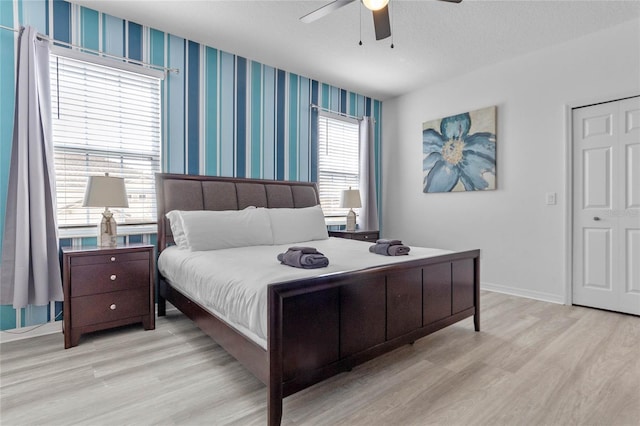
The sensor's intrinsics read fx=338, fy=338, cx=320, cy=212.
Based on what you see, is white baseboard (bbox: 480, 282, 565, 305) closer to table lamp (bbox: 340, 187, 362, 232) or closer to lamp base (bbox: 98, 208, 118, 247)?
table lamp (bbox: 340, 187, 362, 232)

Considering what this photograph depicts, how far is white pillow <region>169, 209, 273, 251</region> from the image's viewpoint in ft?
9.33

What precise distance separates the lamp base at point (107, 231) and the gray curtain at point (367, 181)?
10.6 ft

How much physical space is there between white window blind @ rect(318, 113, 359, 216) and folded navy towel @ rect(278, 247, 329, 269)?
263 cm

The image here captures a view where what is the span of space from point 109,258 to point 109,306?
38cm

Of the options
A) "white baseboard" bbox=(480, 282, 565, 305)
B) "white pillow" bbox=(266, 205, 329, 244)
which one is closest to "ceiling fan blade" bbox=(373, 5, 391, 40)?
"white pillow" bbox=(266, 205, 329, 244)

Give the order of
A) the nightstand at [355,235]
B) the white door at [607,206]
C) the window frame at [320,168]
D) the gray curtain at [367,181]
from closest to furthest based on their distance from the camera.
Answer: the white door at [607,206] → the nightstand at [355,235] → the window frame at [320,168] → the gray curtain at [367,181]

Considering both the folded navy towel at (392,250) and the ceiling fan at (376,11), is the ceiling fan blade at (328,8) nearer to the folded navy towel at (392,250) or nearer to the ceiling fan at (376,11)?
the ceiling fan at (376,11)

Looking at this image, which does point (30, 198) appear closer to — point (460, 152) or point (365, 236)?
point (365, 236)

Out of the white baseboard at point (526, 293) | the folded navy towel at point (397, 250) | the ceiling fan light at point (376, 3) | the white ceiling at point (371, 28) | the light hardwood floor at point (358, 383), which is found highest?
the white ceiling at point (371, 28)

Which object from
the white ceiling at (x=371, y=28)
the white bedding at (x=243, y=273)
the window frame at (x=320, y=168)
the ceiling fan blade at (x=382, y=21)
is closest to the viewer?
the white bedding at (x=243, y=273)

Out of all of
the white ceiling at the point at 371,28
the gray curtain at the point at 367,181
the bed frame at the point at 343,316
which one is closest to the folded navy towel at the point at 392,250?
the bed frame at the point at 343,316

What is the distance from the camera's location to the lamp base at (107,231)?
2.78 metres

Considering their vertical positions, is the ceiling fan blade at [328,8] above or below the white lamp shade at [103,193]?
above

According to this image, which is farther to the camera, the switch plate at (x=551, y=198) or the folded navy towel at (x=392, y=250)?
the switch plate at (x=551, y=198)
